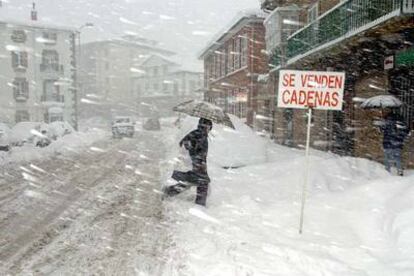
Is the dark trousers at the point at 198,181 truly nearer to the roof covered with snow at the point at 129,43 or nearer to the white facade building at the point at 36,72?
the white facade building at the point at 36,72

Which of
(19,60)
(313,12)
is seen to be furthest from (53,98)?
(313,12)

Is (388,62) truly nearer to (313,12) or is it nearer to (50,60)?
(313,12)

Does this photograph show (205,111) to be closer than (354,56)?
Yes

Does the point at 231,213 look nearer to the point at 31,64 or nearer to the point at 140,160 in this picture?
the point at 140,160

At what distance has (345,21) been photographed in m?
14.0

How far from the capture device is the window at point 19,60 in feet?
142

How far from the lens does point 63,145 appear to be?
23953mm

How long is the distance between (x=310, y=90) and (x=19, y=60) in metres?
41.1

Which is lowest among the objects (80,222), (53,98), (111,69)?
(80,222)

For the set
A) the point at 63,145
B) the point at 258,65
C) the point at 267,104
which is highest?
the point at 258,65

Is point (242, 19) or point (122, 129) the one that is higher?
point (242, 19)

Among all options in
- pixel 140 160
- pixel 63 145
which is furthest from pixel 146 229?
pixel 63 145

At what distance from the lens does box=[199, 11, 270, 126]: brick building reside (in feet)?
88.6

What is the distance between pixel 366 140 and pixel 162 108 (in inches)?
2226
